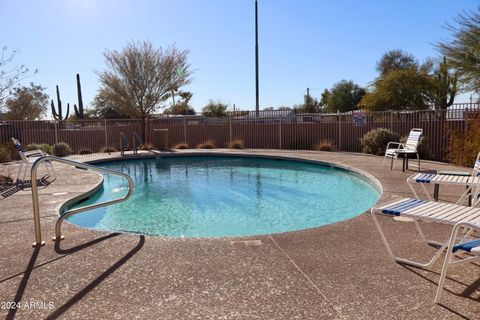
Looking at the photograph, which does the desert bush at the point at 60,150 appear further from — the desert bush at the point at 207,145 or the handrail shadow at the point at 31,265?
the handrail shadow at the point at 31,265

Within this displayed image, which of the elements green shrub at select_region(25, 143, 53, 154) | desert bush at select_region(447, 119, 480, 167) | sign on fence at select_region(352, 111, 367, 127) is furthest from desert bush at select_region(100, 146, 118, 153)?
desert bush at select_region(447, 119, 480, 167)

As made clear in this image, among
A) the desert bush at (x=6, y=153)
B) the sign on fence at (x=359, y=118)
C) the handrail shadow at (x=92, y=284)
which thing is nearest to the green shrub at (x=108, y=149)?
the desert bush at (x=6, y=153)

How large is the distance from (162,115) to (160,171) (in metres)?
9.80

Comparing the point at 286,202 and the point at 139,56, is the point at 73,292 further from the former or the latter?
the point at 139,56

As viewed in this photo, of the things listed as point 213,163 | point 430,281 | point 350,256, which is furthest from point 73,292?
point 213,163

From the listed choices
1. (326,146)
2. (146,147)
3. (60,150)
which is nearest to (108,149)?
(146,147)

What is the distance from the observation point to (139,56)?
18703 mm

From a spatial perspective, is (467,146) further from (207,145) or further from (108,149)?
(108,149)

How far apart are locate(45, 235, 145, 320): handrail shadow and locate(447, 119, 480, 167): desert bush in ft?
28.4

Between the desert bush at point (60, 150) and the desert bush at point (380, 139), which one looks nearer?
the desert bush at point (380, 139)

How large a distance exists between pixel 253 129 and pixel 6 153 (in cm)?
1038

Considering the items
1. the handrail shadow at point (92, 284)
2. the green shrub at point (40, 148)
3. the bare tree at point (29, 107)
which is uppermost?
the bare tree at point (29, 107)

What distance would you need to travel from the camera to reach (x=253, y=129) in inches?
724

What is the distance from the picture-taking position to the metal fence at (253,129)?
46.2ft
